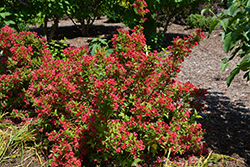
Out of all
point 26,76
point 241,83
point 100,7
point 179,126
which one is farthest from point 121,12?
point 179,126

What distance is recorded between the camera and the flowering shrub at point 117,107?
2223 mm

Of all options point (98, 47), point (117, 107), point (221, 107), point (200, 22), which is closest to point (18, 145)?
point (117, 107)

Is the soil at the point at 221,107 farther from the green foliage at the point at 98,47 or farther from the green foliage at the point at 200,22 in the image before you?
the green foliage at the point at 200,22

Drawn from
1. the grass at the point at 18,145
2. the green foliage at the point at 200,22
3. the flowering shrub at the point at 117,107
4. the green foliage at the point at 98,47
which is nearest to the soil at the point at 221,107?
the flowering shrub at the point at 117,107

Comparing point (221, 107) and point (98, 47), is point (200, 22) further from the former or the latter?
point (98, 47)

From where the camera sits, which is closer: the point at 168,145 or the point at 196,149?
the point at 168,145

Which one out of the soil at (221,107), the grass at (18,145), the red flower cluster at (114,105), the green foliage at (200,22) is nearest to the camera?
the red flower cluster at (114,105)

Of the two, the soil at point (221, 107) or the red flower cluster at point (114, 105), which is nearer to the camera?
the red flower cluster at point (114, 105)

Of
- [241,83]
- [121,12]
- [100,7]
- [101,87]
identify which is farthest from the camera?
[100,7]

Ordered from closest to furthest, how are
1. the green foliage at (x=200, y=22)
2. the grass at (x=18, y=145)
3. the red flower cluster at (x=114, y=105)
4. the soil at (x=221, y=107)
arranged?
the red flower cluster at (x=114, y=105), the grass at (x=18, y=145), the soil at (x=221, y=107), the green foliage at (x=200, y=22)

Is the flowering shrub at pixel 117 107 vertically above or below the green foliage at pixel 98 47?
below

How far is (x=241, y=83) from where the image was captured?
191 inches

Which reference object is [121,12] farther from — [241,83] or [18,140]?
[18,140]

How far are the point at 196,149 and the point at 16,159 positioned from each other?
244cm
